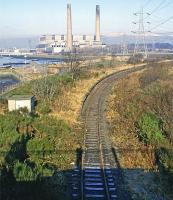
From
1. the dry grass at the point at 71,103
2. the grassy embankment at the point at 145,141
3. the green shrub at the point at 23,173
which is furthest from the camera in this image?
the dry grass at the point at 71,103

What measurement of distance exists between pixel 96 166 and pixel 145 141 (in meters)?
3.64

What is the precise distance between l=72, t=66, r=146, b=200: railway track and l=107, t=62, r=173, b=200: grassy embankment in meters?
0.50

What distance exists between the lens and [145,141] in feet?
60.1

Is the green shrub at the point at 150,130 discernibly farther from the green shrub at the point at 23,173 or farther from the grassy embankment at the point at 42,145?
the green shrub at the point at 23,173

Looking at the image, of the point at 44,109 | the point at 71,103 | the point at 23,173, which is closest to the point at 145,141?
the point at 23,173

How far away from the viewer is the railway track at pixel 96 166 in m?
13.0

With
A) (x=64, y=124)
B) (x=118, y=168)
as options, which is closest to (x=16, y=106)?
(x=64, y=124)

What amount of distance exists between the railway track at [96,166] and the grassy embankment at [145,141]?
0.50 m

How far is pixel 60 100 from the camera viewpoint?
29.3m

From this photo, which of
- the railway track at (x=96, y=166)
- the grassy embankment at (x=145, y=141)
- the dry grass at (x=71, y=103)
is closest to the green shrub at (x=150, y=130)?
the grassy embankment at (x=145, y=141)

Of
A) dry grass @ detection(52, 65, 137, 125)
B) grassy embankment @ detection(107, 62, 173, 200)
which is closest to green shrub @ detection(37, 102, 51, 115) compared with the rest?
dry grass @ detection(52, 65, 137, 125)

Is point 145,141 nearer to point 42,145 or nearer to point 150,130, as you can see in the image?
point 150,130

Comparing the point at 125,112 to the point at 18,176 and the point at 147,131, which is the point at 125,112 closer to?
the point at 147,131

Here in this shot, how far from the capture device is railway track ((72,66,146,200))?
13.0 m
